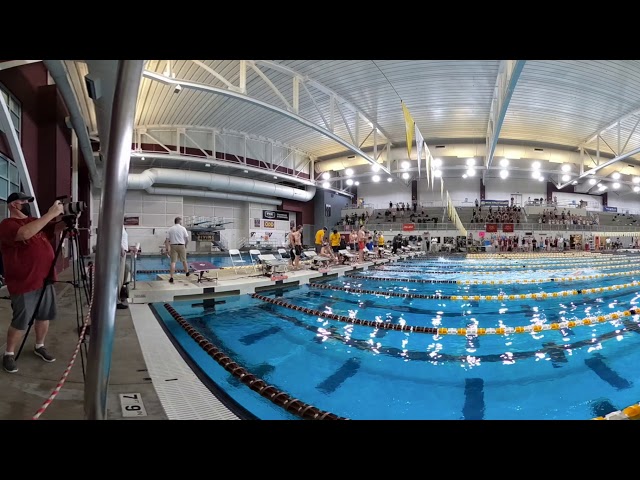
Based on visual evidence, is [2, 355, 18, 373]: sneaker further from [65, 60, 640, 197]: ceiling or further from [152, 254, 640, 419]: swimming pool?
[65, 60, 640, 197]: ceiling

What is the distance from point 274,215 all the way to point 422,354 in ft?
71.3

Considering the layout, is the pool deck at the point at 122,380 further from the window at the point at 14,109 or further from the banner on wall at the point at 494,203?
the banner on wall at the point at 494,203

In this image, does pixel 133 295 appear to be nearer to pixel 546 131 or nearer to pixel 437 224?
pixel 546 131

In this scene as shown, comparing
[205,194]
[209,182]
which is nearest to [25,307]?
[209,182]

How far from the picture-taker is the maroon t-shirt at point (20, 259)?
2252mm

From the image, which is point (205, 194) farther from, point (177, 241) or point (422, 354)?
point (422, 354)

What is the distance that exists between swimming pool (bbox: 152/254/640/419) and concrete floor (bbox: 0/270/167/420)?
23.3 inches

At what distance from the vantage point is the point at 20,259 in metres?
2.29

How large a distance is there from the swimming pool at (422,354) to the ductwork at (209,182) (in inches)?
545
